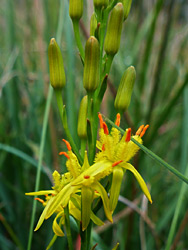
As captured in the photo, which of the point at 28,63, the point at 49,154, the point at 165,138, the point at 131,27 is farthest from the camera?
the point at 131,27

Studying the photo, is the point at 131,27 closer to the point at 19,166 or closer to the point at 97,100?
the point at 19,166

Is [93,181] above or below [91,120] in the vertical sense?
below

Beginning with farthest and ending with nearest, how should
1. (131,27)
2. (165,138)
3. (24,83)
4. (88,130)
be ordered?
(131,27) < (165,138) < (24,83) < (88,130)

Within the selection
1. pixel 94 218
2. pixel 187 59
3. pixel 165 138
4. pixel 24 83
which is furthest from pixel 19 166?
pixel 187 59

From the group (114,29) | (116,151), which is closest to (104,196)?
(116,151)

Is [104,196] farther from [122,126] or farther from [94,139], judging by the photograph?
[122,126]

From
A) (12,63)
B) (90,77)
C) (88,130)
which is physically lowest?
A: (88,130)
